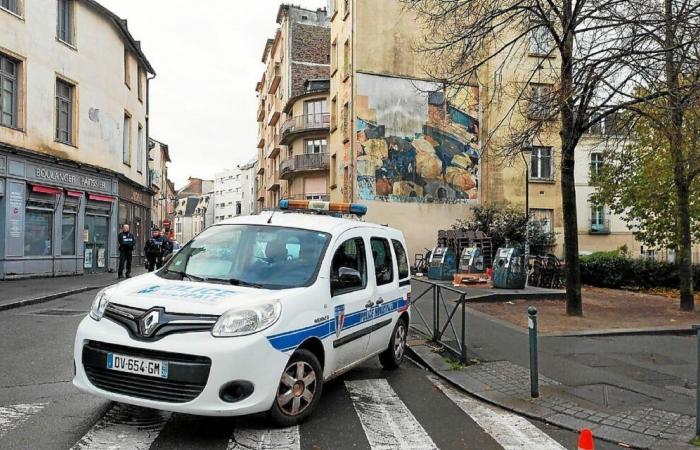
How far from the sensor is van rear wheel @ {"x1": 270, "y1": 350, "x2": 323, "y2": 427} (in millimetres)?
4492

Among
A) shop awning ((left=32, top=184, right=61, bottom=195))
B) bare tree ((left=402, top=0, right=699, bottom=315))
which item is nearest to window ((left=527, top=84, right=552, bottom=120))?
bare tree ((left=402, top=0, right=699, bottom=315))

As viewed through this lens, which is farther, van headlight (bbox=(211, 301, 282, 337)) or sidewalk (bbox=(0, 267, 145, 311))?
sidewalk (bbox=(0, 267, 145, 311))

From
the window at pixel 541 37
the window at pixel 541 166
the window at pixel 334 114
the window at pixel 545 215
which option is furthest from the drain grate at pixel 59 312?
the window at pixel 541 166

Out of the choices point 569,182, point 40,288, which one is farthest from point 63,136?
point 569,182

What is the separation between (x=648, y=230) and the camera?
66.6ft

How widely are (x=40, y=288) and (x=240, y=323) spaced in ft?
41.7

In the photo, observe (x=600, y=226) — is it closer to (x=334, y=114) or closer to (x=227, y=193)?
(x=334, y=114)

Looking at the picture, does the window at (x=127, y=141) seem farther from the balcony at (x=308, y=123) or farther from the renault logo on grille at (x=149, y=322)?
the renault logo on grille at (x=149, y=322)

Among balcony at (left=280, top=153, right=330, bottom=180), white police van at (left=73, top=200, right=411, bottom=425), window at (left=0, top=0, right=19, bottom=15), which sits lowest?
white police van at (left=73, top=200, right=411, bottom=425)

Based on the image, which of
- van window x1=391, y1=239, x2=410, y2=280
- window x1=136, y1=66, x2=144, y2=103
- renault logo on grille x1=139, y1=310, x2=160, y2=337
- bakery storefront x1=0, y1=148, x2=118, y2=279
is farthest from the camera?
window x1=136, y1=66, x2=144, y2=103

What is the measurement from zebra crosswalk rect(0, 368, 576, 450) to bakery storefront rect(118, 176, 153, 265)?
69.9ft

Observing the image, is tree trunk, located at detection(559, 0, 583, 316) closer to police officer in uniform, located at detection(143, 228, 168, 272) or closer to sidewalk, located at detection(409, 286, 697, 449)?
sidewalk, located at detection(409, 286, 697, 449)

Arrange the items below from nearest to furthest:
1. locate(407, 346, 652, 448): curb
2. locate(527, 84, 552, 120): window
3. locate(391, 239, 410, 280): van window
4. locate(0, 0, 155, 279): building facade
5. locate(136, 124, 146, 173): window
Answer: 1. locate(407, 346, 652, 448): curb
2. locate(391, 239, 410, 280): van window
3. locate(527, 84, 552, 120): window
4. locate(0, 0, 155, 279): building facade
5. locate(136, 124, 146, 173): window

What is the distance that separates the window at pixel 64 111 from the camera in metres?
19.8
